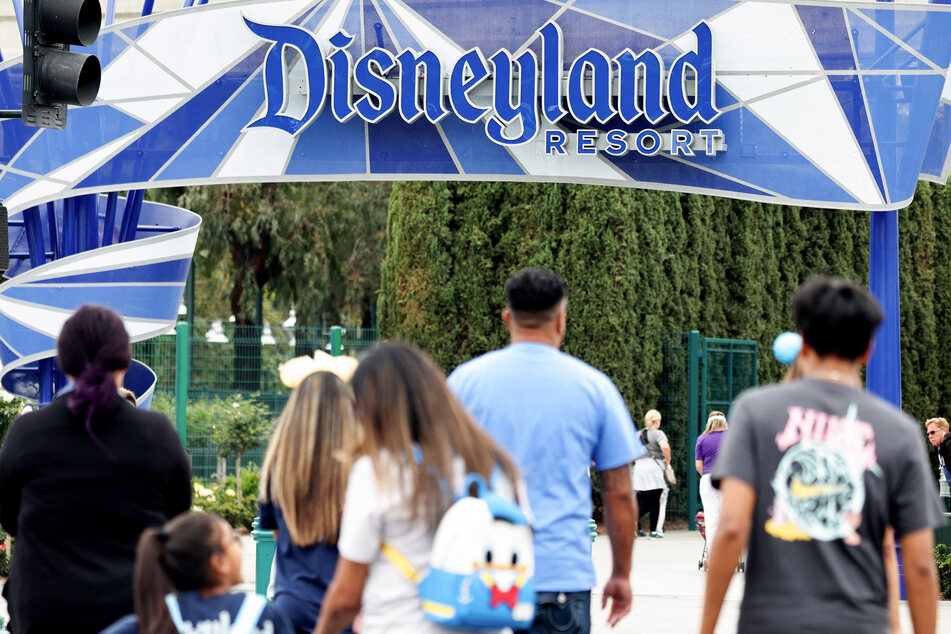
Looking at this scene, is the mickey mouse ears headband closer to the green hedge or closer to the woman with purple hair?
the woman with purple hair

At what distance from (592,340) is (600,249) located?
47.9 inches

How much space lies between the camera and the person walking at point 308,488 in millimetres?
4227

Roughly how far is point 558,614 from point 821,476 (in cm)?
118

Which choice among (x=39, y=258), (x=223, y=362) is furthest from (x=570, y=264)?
(x=39, y=258)

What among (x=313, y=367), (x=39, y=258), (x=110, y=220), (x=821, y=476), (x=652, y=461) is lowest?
(x=652, y=461)

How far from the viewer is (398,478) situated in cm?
341

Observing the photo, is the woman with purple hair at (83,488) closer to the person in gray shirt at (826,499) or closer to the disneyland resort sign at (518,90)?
the person in gray shirt at (826,499)

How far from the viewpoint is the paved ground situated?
986 cm

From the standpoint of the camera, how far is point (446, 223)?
59.3ft

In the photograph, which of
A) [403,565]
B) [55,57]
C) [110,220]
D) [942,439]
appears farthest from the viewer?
[110,220]

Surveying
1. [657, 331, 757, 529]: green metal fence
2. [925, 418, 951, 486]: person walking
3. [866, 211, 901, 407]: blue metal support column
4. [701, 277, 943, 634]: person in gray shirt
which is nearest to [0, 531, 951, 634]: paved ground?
[925, 418, 951, 486]: person walking

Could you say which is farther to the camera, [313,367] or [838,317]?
[313,367]

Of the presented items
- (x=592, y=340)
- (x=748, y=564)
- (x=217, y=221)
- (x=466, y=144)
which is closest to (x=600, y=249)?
(x=592, y=340)

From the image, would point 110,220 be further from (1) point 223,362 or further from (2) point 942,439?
(2) point 942,439
